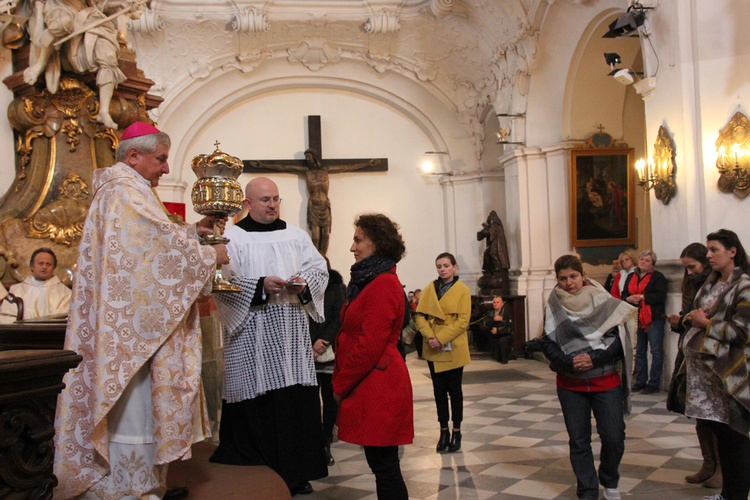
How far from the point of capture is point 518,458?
5.55m

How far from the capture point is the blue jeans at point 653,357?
8.23 meters

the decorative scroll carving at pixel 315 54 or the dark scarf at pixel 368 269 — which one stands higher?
the decorative scroll carving at pixel 315 54

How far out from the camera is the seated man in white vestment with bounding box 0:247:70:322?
16.3 feet

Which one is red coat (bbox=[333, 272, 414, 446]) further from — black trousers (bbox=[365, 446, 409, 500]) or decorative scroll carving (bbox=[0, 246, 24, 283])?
decorative scroll carving (bbox=[0, 246, 24, 283])

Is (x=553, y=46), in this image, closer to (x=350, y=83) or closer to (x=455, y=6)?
(x=455, y=6)

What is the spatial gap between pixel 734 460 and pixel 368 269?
7.30ft

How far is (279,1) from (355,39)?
1672mm

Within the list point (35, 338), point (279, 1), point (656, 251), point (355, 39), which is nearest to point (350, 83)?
point (355, 39)

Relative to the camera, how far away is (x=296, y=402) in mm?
4309

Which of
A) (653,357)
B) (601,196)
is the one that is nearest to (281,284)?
(653,357)

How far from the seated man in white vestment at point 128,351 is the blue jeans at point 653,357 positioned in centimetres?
635

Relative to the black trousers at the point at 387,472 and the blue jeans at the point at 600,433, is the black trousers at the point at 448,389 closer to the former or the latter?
the blue jeans at the point at 600,433

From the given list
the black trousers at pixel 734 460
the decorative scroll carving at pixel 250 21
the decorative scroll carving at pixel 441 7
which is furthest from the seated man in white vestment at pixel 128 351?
the decorative scroll carving at pixel 441 7

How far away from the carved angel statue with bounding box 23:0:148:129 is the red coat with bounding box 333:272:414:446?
283 cm
